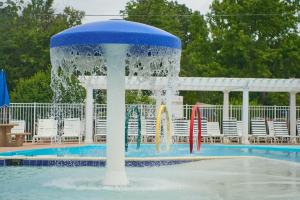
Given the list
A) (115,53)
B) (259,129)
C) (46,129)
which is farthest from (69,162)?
(259,129)

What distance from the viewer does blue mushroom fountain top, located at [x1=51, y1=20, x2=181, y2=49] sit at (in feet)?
23.9

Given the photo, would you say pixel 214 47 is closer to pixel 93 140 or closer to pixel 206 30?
pixel 206 30

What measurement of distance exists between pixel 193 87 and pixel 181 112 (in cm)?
131

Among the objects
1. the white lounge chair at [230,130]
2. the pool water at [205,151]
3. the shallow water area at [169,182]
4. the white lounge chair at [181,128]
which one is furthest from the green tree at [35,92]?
the shallow water area at [169,182]

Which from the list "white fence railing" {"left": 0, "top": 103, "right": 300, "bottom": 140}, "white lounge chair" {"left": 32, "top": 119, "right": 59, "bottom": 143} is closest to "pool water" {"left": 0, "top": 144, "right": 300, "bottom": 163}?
"white lounge chair" {"left": 32, "top": 119, "right": 59, "bottom": 143}

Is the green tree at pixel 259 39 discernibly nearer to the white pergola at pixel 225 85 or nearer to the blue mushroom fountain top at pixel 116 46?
the white pergola at pixel 225 85

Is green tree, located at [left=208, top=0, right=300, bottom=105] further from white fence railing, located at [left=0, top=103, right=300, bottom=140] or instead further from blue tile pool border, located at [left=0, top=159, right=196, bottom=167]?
blue tile pool border, located at [left=0, top=159, right=196, bottom=167]

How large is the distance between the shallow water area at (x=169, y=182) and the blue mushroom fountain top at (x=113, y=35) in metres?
1.99

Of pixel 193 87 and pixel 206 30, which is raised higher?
pixel 206 30

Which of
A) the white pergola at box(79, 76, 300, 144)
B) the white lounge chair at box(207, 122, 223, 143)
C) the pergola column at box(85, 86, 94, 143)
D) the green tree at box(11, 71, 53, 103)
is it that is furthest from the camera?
the green tree at box(11, 71, 53, 103)

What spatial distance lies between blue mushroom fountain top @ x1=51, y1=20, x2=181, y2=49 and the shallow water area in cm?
199

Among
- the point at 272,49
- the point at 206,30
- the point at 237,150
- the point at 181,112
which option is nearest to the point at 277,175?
the point at 237,150

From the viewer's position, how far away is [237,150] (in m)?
17.4

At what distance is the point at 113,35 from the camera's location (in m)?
7.28
